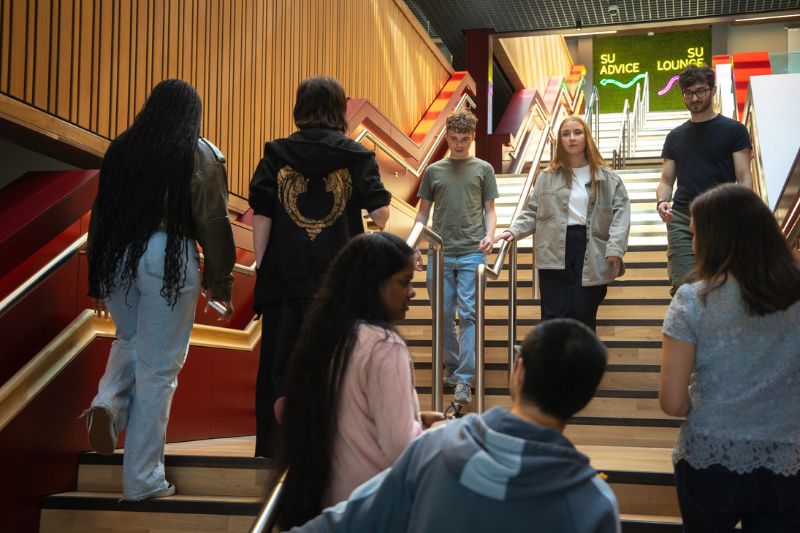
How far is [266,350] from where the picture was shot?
340 centimetres

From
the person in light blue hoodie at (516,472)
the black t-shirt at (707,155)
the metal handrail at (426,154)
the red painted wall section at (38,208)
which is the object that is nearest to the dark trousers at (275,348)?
the red painted wall section at (38,208)

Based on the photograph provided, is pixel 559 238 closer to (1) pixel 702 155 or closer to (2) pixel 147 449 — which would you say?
(1) pixel 702 155

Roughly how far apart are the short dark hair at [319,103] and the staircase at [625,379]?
1.69 m

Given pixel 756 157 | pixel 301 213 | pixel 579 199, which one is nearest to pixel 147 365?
pixel 301 213

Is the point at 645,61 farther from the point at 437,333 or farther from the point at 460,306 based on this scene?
the point at 437,333

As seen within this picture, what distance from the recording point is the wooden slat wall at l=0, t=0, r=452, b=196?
187 inches

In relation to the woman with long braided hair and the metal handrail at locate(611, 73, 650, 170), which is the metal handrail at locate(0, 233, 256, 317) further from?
the metal handrail at locate(611, 73, 650, 170)

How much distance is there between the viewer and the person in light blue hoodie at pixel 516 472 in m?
1.57

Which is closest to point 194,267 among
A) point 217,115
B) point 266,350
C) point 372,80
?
point 266,350

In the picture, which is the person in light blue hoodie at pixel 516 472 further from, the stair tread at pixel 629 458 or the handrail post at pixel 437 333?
the handrail post at pixel 437 333

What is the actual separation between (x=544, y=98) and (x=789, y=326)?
13612mm

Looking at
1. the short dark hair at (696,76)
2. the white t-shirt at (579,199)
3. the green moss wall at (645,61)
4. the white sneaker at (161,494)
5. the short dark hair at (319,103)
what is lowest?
the white sneaker at (161,494)

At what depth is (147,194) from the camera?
3.47 metres

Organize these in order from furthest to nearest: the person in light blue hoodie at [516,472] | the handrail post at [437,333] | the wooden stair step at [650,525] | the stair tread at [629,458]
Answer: the handrail post at [437,333], the stair tread at [629,458], the wooden stair step at [650,525], the person in light blue hoodie at [516,472]
